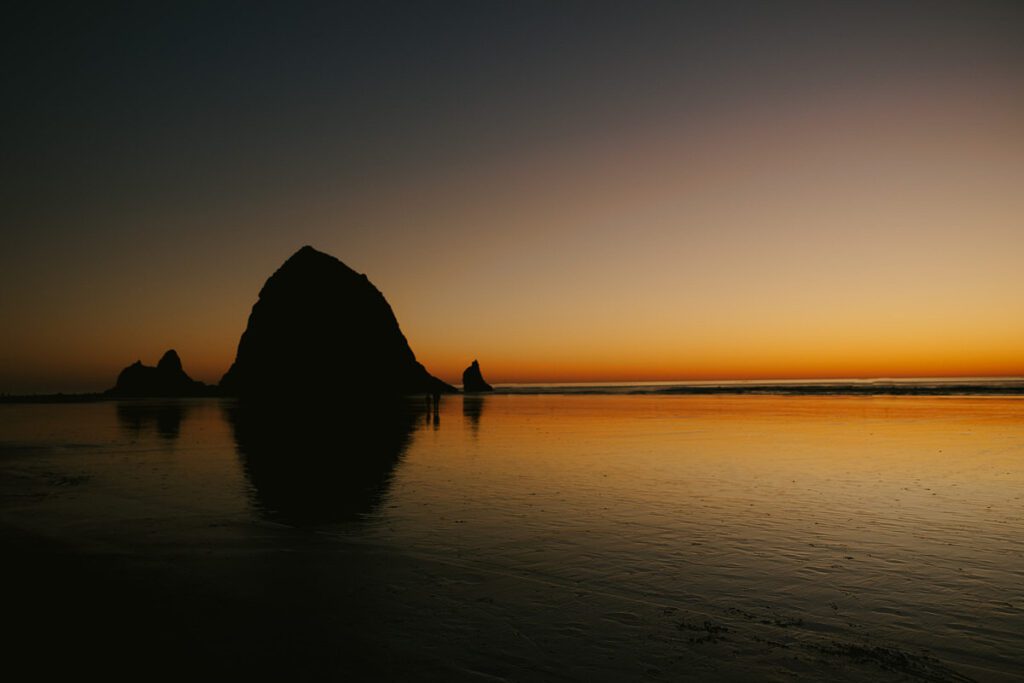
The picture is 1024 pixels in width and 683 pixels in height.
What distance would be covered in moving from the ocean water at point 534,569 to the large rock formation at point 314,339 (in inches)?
5392

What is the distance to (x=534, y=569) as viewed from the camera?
29.5 feet

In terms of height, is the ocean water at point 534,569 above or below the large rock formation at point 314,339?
below

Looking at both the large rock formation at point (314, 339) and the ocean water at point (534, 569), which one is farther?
the large rock formation at point (314, 339)

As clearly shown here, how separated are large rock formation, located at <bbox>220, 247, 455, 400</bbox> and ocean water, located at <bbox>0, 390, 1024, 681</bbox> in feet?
449

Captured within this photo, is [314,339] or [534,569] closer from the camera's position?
[534,569]

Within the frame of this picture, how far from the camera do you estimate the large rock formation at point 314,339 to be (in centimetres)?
15238

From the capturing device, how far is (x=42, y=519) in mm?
12539

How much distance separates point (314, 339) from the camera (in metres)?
156

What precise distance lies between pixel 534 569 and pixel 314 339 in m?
156

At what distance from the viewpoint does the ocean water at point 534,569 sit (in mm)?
6059

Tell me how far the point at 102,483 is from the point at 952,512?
2130 centimetres

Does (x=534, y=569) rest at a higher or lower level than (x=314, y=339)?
lower

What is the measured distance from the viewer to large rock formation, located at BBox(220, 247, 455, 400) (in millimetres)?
152375

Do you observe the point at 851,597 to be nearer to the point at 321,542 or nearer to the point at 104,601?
the point at 321,542
